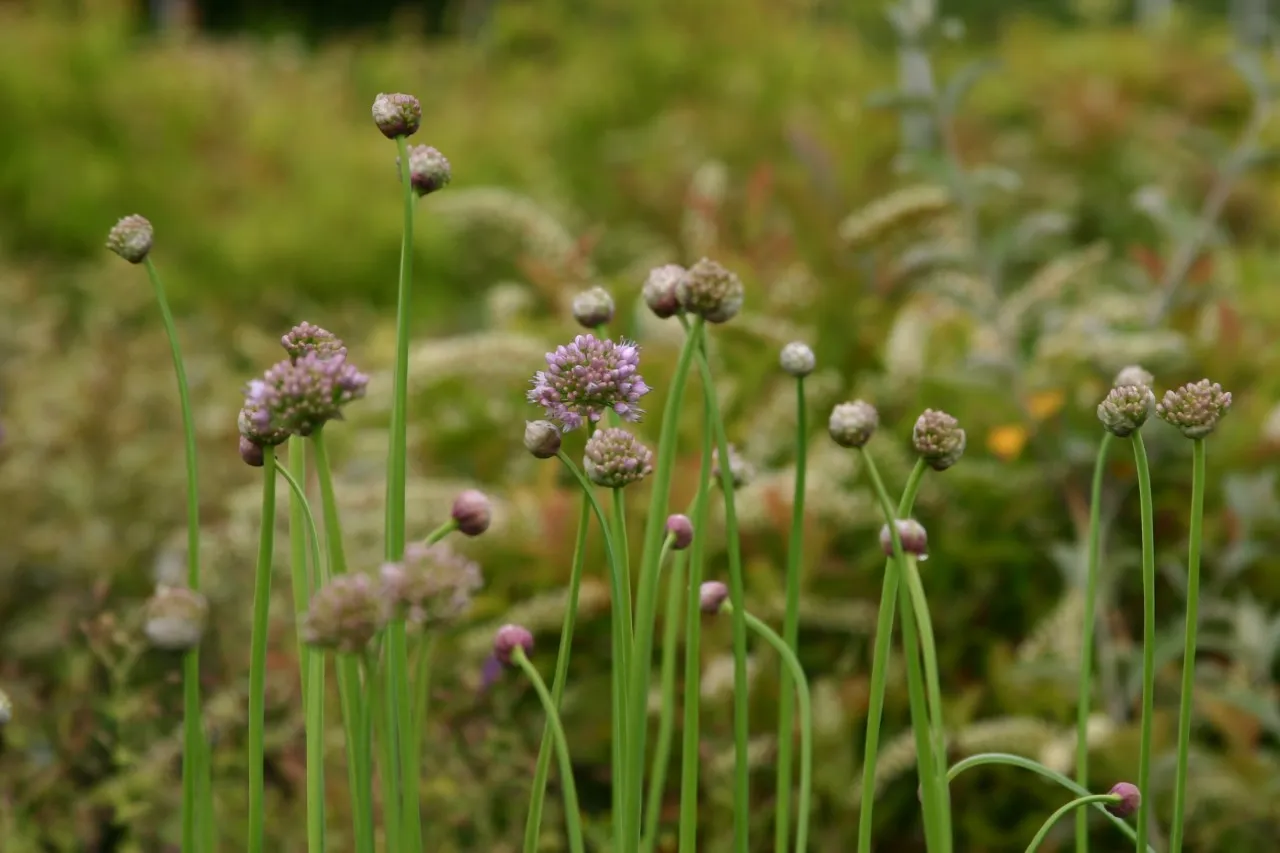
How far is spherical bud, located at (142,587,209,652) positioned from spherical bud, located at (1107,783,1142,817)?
1.87ft

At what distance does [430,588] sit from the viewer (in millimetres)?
531

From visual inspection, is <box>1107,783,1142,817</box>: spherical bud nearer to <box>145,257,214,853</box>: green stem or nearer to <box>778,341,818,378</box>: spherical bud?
<box>778,341,818,378</box>: spherical bud

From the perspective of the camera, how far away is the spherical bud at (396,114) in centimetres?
68

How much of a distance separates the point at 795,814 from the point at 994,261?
982 millimetres

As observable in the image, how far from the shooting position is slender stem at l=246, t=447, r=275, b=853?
69 centimetres

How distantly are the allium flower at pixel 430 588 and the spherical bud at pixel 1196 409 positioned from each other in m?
0.42

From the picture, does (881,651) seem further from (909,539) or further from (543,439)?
(543,439)

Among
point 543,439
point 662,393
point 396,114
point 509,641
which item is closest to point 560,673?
point 509,641

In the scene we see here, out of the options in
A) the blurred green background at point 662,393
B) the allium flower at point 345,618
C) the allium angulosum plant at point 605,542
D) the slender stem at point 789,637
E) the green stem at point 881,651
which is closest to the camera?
the allium flower at point 345,618

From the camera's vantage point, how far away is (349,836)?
153 centimetres

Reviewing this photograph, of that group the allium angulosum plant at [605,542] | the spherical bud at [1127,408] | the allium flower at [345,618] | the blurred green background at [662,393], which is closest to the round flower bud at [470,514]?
the allium angulosum plant at [605,542]

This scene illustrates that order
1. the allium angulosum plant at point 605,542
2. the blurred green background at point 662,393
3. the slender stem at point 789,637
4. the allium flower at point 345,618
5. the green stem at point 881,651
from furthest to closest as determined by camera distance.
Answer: the blurred green background at point 662,393, the slender stem at point 789,637, the green stem at point 881,651, the allium angulosum plant at point 605,542, the allium flower at point 345,618

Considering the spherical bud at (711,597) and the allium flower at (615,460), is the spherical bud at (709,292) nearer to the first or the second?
the allium flower at (615,460)

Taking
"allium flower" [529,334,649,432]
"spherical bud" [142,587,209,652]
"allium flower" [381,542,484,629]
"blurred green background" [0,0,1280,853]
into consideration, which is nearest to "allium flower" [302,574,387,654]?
"allium flower" [381,542,484,629]
